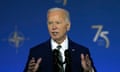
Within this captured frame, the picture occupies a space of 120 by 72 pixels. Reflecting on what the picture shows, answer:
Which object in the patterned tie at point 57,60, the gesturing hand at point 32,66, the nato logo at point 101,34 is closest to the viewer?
the gesturing hand at point 32,66

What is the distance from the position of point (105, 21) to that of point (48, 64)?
471mm

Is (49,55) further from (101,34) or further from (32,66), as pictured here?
(101,34)

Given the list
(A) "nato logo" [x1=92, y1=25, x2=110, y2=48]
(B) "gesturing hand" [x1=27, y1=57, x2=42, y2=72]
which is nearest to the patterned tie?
(B) "gesturing hand" [x1=27, y1=57, x2=42, y2=72]

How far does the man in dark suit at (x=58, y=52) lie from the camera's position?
1790 mm

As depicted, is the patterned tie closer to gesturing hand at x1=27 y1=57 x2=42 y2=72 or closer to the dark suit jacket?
the dark suit jacket

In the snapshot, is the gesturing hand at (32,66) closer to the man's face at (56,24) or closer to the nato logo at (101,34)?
the man's face at (56,24)

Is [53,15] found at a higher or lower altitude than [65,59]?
higher

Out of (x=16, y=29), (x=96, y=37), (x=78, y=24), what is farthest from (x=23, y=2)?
(x=96, y=37)

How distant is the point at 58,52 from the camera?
1812mm

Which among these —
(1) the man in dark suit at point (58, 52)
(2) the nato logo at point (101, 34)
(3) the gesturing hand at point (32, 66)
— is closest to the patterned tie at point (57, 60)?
(1) the man in dark suit at point (58, 52)

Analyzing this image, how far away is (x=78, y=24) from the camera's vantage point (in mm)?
2072

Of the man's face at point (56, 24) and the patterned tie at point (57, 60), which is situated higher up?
the man's face at point (56, 24)

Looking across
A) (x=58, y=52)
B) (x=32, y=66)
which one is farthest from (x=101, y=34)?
(x=32, y=66)

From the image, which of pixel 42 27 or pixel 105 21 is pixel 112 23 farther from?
pixel 42 27
